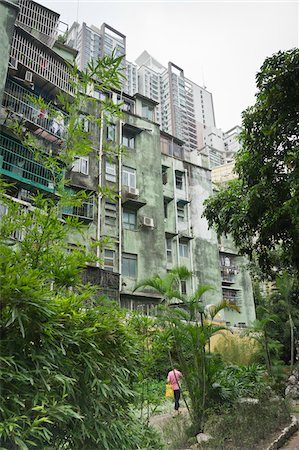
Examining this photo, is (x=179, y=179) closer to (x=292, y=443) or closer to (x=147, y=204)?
(x=147, y=204)

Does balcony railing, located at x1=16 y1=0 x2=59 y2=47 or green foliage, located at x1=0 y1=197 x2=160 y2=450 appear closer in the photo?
green foliage, located at x1=0 y1=197 x2=160 y2=450

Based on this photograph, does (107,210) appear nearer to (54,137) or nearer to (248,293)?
(54,137)

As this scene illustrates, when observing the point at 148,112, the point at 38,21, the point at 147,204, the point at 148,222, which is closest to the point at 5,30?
the point at 38,21

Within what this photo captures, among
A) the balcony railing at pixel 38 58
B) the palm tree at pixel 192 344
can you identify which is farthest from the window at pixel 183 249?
the palm tree at pixel 192 344

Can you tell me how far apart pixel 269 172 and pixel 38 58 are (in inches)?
520

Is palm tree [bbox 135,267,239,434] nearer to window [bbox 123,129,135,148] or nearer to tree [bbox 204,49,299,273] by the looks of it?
tree [bbox 204,49,299,273]

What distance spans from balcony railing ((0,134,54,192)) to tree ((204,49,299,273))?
8.17 m

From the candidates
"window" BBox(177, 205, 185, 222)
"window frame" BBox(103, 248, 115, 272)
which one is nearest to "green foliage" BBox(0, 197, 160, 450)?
"window frame" BBox(103, 248, 115, 272)

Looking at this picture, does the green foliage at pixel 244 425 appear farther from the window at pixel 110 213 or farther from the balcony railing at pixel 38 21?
the balcony railing at pixel 38 21

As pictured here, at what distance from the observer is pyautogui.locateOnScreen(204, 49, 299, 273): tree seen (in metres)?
5.60

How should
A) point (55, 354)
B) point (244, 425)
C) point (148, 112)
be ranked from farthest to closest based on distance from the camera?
point (148, 112)
point (244, 425)
point (55, 354)

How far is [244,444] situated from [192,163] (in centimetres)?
2096

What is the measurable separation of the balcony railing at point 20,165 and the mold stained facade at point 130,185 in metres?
0.04

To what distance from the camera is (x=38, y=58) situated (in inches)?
618
